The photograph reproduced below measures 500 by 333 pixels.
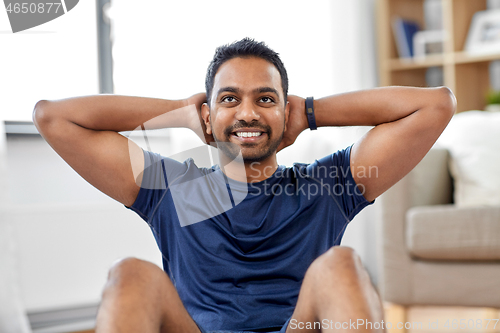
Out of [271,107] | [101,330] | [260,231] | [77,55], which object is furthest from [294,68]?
[101,330]

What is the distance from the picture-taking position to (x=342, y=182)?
1.09 m

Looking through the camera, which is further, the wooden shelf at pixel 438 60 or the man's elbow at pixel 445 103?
the wooden shelf at pixel 438 60

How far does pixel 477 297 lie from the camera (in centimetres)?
171

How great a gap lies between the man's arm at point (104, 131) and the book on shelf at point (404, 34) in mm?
2048

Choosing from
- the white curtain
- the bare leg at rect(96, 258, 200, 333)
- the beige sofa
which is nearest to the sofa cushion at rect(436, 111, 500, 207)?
the beige sofa

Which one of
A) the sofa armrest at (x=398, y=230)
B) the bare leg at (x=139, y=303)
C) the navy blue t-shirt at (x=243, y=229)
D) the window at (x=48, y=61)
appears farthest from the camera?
the window at (x=48, y=61)

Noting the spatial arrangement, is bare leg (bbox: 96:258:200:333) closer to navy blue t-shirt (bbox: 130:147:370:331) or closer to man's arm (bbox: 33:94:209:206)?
navy blue t-shirt (bbox: 130:147:370:331)

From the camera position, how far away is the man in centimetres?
99

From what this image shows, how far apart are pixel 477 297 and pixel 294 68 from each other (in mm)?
1350

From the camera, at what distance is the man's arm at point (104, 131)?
1.05 meters

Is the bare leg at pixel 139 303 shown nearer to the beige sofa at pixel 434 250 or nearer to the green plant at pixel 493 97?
the beige sofa at pixel 434 250

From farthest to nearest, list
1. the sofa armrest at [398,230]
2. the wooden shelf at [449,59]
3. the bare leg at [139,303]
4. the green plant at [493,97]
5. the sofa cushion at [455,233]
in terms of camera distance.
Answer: the wooden shelf at [449,59] < the green plant at [493,97] < the sofa armrest at [398,230] < the sofa cushion at [455,233] < the bare leg at [139,303]

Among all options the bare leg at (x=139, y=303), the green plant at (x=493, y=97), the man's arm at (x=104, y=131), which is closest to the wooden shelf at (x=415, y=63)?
the green plant at (x=493, y=97)

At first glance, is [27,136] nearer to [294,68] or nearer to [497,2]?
[294,68]
